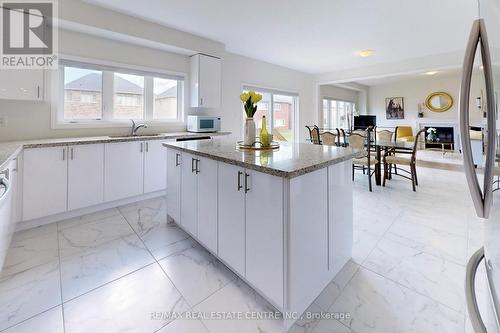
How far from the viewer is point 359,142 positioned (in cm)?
409

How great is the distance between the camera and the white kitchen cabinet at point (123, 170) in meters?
3.06

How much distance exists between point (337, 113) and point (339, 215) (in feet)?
27.8

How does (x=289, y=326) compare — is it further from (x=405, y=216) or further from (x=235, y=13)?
(x=235, y=13)

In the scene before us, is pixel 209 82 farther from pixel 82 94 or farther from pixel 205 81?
pixel 82 94

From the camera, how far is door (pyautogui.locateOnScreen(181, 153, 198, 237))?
81.3 inches

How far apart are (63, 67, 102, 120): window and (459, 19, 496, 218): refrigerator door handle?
3.98m

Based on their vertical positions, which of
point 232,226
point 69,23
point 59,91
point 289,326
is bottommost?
A: point 289,326

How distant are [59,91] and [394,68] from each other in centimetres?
632

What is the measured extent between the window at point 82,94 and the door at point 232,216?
2.77 meters

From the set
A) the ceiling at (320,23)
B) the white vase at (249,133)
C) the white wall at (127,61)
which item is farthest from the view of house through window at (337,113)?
the white vase at (249,133)

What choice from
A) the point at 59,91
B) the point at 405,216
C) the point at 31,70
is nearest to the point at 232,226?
the point at 405,216

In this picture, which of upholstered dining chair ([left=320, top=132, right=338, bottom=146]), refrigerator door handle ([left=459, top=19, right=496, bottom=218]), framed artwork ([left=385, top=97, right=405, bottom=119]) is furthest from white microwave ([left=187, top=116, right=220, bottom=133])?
framed artwork ([left=385, top=97, right=405, bottom=119])

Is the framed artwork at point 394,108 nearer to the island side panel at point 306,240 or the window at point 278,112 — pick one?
the window at point 278,112

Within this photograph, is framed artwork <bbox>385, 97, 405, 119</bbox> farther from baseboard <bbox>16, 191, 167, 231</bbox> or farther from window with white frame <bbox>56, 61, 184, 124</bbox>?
baseboard <bbox>16, 191, 167, 231</bbox>
